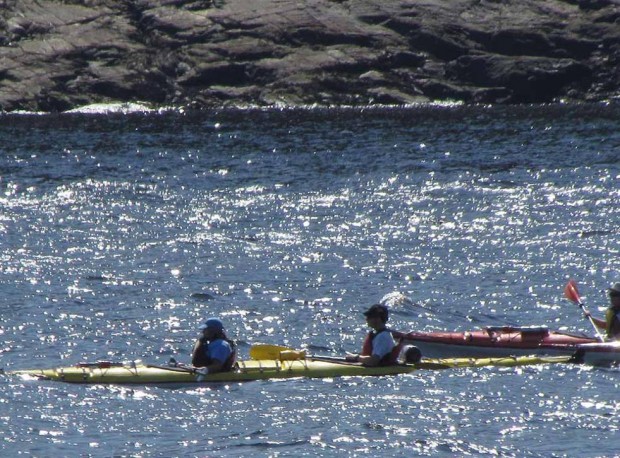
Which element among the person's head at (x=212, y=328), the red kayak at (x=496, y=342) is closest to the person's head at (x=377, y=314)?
the red kayak at (x=496, y=342)

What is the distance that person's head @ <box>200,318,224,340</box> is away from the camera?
20.4m

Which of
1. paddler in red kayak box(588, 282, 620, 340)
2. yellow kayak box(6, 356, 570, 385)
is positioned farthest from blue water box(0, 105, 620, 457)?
paddler in red kayak box(588, 282, 620, 340)

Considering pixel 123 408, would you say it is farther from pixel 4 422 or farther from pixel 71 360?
pixel 71 360

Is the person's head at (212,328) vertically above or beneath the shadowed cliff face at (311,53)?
beneath

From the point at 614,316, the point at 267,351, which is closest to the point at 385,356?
the point at 267,351

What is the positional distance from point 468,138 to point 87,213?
22015 mm

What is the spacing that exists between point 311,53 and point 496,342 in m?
55.1

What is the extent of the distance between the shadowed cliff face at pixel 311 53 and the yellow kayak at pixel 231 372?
53.2 metres

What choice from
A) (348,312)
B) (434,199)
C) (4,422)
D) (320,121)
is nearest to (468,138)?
(320,121)

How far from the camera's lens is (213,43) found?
76750 millimetres

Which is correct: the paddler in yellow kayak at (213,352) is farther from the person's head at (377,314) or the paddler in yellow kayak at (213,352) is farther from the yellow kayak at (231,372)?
the person's head at (377,314)

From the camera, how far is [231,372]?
67.9ft

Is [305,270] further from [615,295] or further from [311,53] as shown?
[311,53]

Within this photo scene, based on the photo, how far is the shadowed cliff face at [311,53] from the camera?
74.2 m
